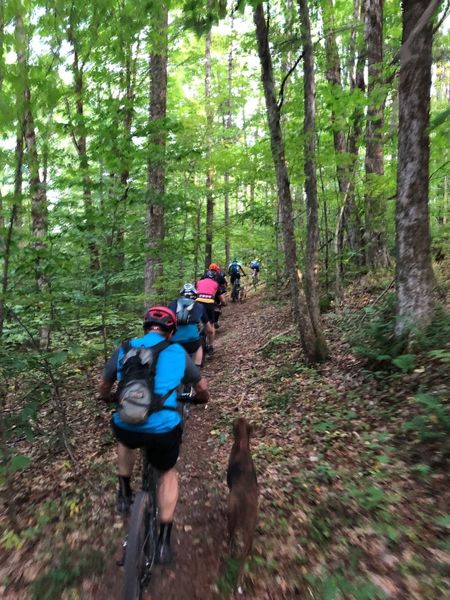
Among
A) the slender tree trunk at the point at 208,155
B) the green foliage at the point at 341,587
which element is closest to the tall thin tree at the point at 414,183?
the green foliage at the point at 341,587

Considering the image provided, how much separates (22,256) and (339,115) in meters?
6.73

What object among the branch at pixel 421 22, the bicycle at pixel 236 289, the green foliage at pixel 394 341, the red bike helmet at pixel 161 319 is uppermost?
the branch at pixel 421 22

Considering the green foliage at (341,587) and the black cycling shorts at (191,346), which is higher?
the black cycling shorts at (191,346)

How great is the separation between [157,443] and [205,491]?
2055 mm

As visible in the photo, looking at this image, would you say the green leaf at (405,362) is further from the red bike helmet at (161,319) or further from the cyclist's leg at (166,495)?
the cyclist's leg at (166,495)

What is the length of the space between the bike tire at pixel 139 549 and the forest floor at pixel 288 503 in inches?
20.3

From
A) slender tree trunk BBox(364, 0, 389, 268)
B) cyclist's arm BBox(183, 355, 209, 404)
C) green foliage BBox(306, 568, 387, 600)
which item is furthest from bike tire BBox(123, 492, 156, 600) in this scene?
slender tree trunk BBox(364, 0, 389, 268)

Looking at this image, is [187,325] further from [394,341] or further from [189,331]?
[394,341]

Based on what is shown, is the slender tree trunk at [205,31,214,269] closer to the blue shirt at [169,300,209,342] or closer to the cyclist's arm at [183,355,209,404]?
the blue shirt at [169,300,209,342]

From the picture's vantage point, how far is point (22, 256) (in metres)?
5.20

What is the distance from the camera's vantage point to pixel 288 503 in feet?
14.3

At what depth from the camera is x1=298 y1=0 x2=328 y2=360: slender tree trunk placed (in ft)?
24.6

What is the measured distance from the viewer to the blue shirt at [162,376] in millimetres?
3143

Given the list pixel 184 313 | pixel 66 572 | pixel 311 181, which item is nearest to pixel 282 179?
pixel 311 181
